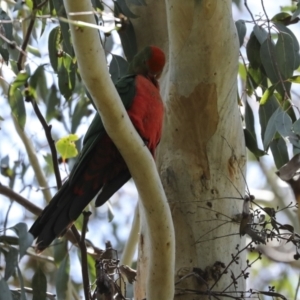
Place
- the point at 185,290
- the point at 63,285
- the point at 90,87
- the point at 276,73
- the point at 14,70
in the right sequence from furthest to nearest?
the point at 14,70 → the point at 63,285 → the point at 276,73 → the point at 185,290 → the point at 90,87

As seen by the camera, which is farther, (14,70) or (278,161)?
(14,70)

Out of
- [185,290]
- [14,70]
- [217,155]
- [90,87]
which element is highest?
[14,70]

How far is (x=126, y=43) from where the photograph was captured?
2.13m

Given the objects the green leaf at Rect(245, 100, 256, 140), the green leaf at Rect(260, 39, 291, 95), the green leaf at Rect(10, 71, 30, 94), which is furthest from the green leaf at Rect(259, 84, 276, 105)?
the green leaf at Rect(10, 71, 30, 94)

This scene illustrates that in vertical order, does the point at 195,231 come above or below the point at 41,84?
below

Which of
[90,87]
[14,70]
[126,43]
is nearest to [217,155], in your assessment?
[126,43]

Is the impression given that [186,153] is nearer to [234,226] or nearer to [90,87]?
[234,226]

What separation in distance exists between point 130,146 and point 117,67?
927mm

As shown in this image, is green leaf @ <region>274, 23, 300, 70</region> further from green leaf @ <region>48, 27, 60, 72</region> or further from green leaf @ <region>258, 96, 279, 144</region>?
green leaf @ <region>48, 27, 60, 72</region>

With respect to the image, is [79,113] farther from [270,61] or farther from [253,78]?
[270,61]

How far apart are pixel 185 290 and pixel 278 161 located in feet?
2.07

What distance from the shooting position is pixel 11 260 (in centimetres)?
167

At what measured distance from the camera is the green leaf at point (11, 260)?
5.33ft

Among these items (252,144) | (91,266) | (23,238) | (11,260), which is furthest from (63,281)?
(252,144)
